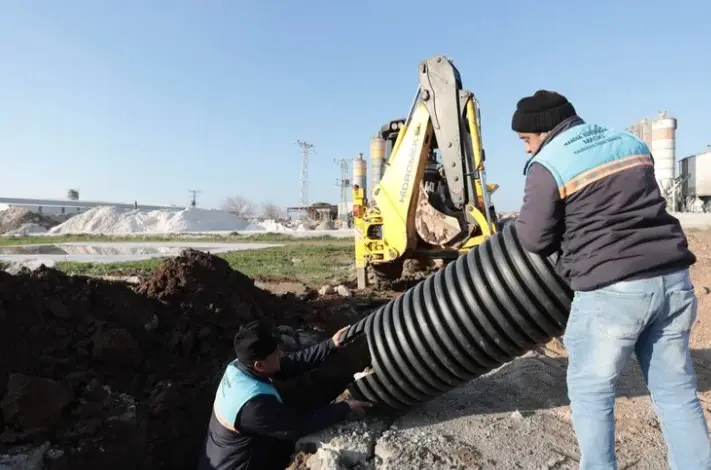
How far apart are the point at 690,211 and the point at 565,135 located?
83.2 feet

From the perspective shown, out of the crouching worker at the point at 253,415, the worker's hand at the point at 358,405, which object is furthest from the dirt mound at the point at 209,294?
the worker's hand at the point at 358,405

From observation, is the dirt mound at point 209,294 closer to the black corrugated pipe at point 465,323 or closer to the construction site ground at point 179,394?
the construction site ground at point 179,394

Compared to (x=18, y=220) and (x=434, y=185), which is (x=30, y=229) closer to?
(x=18, y=220)

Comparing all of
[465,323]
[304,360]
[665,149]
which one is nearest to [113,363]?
[304,360]

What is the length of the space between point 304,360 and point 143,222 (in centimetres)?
5289

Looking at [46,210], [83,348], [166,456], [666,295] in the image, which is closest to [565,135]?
[666,295]

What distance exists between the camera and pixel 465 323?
3.14m

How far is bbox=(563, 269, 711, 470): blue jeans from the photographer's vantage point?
2230 millimetres

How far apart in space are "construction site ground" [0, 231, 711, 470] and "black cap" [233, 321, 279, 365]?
0.62m

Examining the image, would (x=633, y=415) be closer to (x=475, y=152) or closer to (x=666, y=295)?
(x=666, y=295)

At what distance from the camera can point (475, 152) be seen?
23.9 ft

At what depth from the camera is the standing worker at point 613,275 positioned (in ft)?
7.32

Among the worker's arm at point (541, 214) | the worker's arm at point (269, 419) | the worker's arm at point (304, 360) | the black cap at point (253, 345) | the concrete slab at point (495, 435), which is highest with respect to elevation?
the worker's arm at point (541, 214)

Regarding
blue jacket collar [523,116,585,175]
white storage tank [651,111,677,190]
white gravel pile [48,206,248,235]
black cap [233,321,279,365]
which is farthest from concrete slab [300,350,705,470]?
white gravel pile [48,206,248,235]
